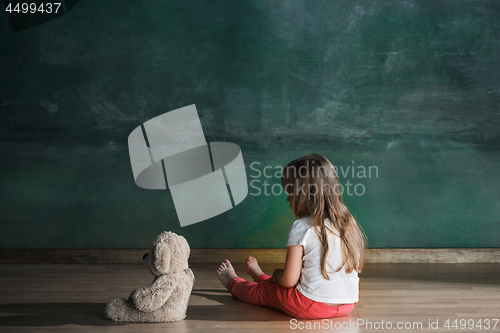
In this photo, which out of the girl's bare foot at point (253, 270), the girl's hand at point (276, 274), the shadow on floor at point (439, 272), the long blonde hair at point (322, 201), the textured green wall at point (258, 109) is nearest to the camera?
the long blonde hair at point (322, 201)

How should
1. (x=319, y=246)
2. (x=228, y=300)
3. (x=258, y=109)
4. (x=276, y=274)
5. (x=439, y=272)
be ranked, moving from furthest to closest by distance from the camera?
1. (x=258, y=109)
2. (x=439, y=272)
3. (x=228, y=300)
4. (x=276, y=274)
5. (x=319, y=246)

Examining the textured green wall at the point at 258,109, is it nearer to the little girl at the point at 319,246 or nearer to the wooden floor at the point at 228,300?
the wooden floor at the point at 228,300

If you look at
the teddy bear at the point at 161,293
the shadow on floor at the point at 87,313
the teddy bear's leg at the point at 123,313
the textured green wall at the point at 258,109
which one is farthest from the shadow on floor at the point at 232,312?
the textured green wall at the point at 258,109

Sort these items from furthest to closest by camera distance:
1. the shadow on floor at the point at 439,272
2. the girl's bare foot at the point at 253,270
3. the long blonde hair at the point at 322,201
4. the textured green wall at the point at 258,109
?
1. the textured green wall at the point at 258,109
2. the shadow on floor at the point at 439,272
3. the girl's bare foot at the point at 253,270
4. the long blonde hair at the point at 322,201

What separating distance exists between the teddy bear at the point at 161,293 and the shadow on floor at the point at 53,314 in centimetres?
7

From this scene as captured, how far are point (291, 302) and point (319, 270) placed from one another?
0.62 feet

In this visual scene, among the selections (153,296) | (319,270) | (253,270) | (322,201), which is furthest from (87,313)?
(322,201)

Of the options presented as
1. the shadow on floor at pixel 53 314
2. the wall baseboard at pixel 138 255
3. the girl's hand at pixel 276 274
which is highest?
the girl's hand at pixel 276 274

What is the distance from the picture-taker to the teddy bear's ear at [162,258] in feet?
5.94

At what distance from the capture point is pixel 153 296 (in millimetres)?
1756

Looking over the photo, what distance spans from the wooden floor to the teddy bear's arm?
87 millimetres

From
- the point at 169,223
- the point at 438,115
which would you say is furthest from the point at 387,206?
the point at 169,223

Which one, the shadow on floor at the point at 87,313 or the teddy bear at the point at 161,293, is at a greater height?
the teddy bear at the point at 161,293

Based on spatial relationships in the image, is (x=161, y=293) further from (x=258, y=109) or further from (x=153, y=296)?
(x=258, y=109)
